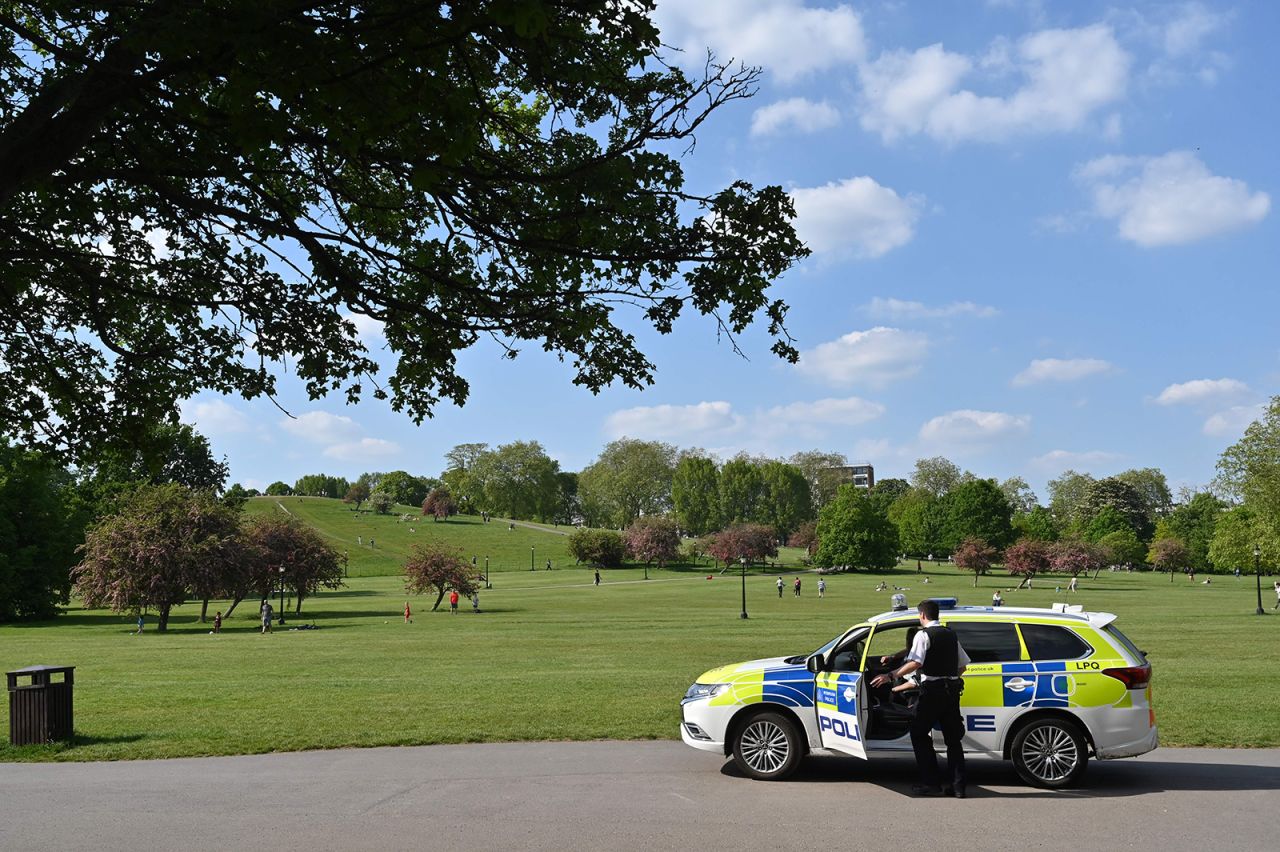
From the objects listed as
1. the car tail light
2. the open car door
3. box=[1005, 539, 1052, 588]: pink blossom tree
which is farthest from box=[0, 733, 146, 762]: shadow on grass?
box=[1005, 539, 1052, 588]: pink blossom tree

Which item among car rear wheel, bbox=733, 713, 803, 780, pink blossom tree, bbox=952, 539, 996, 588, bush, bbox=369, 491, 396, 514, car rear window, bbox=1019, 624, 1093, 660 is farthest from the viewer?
bush, bbox=369, 491, 396, 514

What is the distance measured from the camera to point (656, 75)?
9.18 m

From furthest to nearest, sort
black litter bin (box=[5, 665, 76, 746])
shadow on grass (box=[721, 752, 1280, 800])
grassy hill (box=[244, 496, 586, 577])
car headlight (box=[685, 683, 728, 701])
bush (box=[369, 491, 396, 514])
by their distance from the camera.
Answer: bush (box=[369, 491, 396, 514])
grassy hill (box=[244, 496, 586, 577])
black litter bin (box=[5, 665, 76, 746])
car headlight (box=[685, 683, 728, 701])
shadow on grass (box=[721, 752, 1280, 800])

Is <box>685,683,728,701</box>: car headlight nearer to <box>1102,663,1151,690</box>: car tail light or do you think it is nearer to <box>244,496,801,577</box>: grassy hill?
<box>1102,663,1151,690</box>: car tail light

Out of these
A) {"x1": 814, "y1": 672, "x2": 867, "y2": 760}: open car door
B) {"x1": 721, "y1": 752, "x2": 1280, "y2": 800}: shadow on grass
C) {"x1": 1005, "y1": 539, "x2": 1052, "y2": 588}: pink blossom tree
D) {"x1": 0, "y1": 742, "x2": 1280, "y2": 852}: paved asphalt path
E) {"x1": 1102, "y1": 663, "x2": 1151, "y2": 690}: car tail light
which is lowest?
{"x1": 1005, "y1": 539, "x2": 1052, "y2": 588}: pink blossom tree

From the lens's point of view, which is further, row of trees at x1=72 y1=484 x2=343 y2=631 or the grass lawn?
row of trees at x1=72 y1=484 x2=343 y2=631

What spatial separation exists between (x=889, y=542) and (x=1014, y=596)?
3750 centimetres

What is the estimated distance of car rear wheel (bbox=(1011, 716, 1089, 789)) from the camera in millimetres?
10047

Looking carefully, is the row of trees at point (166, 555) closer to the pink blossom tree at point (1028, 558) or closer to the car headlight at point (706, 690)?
the car headlight at point (706, 690)

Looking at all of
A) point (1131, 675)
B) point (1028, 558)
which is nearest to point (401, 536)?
point (1028, 558)

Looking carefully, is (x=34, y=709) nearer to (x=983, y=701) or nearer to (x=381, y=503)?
(x=983, y=701)

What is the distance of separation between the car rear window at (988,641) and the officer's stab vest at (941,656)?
696 millimetres

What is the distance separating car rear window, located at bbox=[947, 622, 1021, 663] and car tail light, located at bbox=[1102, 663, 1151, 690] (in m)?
0.89

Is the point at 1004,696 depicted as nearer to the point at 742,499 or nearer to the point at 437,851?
the point at 437,851
